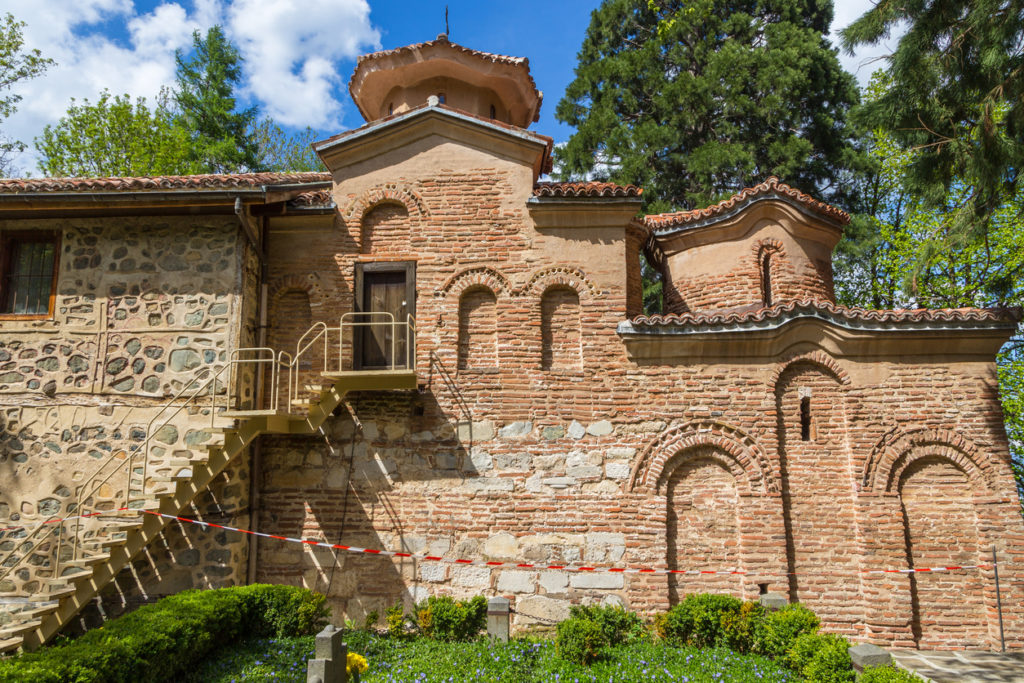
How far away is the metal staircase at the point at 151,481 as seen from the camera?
7.84 metres

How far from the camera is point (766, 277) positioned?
11.3 m

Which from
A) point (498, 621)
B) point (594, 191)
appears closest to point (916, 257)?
point (594, 191)

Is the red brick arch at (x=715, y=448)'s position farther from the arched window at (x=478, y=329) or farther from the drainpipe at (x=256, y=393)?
the drainpipe at (x=256, y=393)

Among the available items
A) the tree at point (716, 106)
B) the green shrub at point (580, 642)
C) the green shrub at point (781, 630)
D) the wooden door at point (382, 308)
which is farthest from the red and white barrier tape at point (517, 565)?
the tree at point (716, 106)

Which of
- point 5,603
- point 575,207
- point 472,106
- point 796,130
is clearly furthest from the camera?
point 796,130

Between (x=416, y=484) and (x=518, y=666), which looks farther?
(x=416, y=484)

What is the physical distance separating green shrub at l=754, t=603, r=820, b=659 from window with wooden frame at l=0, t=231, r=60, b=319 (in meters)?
10.2

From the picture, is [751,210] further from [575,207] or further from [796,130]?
[796,130]

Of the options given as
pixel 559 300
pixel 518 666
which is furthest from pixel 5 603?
pixel 559 300

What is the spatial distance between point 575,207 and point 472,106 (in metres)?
3.94

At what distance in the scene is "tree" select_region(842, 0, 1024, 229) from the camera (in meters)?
7.55

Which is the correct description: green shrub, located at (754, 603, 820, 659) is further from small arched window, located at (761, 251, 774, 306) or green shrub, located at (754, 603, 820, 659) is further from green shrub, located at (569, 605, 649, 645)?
small arched window, located at (761, 251, 774, 306)

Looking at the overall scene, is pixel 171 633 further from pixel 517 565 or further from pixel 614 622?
pixel 614 622

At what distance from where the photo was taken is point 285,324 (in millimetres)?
10195
